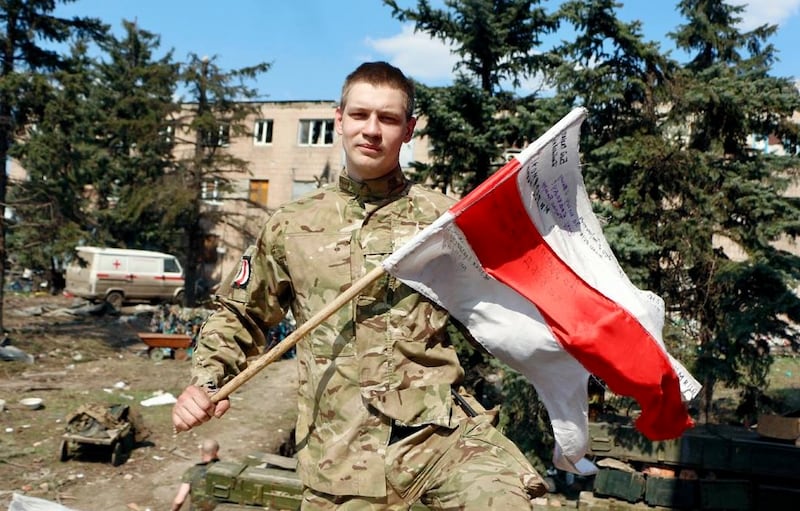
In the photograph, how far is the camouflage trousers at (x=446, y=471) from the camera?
2182 millimetres

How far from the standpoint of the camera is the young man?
7.56 ft

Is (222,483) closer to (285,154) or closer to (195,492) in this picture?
(195,492)

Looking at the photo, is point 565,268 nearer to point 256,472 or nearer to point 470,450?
point 470,450

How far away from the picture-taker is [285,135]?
108 ft

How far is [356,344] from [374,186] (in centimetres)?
60

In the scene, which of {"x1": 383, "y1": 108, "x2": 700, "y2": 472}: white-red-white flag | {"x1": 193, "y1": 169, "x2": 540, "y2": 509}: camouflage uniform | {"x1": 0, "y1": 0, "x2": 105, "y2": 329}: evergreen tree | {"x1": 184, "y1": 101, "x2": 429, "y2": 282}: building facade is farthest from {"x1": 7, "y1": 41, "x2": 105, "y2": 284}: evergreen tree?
{"x1": 383, "y1": 108, "x2": 700, "y2": 472}: white-red-white flag

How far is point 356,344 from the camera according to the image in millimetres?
2420

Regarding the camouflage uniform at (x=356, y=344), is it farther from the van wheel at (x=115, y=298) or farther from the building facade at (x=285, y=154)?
the building facade at (x=285, y=154)

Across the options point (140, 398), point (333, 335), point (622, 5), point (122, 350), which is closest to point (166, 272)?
point (122, 350)

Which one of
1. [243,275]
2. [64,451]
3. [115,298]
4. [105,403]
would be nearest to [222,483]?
[64,451]

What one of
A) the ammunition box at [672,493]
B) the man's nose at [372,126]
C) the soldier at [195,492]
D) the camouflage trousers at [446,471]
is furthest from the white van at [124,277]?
the camouflage trousers at [446,471]

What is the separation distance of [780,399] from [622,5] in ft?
20.6

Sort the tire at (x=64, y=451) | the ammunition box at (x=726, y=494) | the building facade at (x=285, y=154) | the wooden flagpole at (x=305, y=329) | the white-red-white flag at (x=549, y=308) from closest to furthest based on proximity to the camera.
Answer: the wooden flagpole at (x=305, y=329), the white-red-white flag at (x=549, y=308), the ammunition box at (x=726, y=494), the tire at (x=64, y=451), the building facade at (x=285, y=154)

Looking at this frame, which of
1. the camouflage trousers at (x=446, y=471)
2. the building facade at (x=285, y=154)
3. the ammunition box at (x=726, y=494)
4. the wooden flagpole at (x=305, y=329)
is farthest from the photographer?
the building facade at (x=285, y=154)
